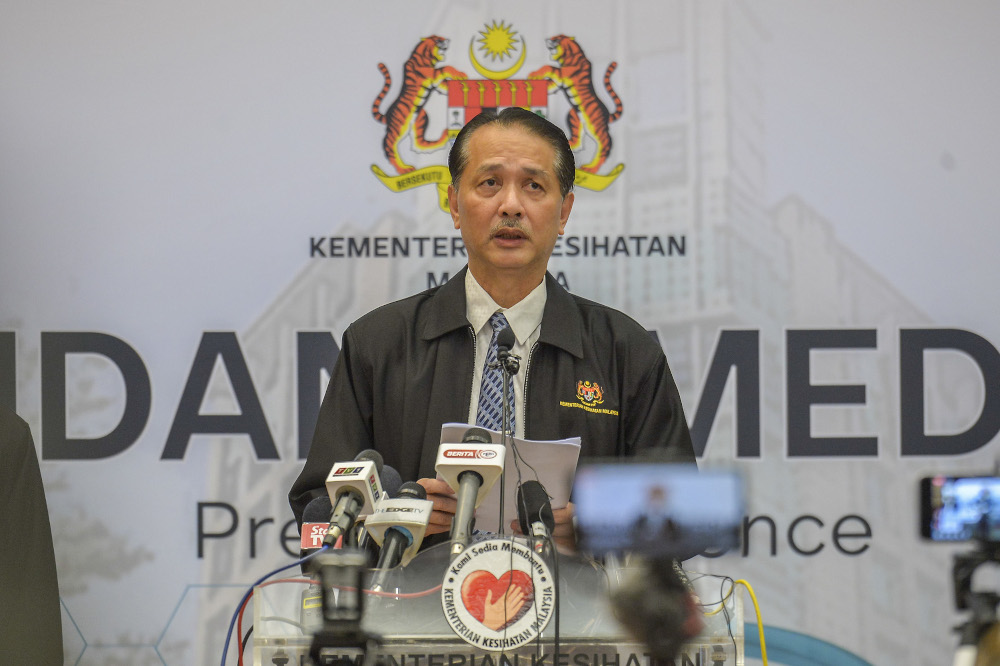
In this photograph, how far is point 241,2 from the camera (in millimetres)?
3238

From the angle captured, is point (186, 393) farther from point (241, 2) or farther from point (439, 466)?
point (439, 466)

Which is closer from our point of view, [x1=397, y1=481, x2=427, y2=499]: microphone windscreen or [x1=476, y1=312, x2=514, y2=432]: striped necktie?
[x1=397, y1=481, x2=427, y2=499]: microphone windscreen

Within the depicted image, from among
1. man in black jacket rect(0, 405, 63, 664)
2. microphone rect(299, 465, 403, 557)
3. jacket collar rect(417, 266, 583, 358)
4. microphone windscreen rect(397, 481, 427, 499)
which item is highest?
jacket collar rect(417, 266, 583, 358)

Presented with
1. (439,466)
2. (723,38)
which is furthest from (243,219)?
(439,466)

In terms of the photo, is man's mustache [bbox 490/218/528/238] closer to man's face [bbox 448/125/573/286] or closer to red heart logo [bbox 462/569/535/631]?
man's face [bbox 448/125/573/286]

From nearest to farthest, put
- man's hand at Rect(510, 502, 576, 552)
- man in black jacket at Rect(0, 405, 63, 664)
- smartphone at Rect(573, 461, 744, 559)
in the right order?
smartphone at Rect(573, 461, 744, 559) → man's hand at Rect(510, 502, 576, 552) → man in black jacket at Rect(0, 405, 63, 664)

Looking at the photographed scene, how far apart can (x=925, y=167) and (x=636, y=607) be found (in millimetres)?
2552

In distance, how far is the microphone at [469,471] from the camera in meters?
1.40

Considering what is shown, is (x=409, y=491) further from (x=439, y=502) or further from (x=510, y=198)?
(x=510, y=198)

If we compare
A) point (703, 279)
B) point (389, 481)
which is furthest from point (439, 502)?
point (703, 279)

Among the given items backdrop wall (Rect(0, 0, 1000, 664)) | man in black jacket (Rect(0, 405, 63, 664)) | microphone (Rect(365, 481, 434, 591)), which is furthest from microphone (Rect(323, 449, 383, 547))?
backdrop wall (Rect(0, 0, 1000, 664))

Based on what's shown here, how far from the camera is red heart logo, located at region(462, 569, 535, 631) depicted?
4.44 feet

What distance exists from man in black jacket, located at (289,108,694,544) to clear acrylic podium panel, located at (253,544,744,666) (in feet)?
2.71

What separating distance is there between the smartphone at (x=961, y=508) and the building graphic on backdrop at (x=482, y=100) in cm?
216
